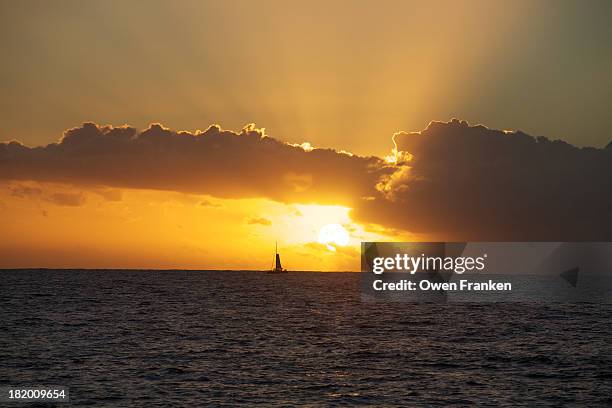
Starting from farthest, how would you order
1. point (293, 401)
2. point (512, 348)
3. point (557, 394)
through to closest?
point (512, 348) < point (557, 394) < point (293, 401)

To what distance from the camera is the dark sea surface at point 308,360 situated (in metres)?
53.2

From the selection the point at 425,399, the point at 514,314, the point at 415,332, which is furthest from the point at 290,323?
the point at 425,399

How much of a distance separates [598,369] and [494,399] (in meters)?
19.3

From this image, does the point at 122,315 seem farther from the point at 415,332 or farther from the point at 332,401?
the point at 332,401

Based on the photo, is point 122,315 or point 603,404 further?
point 122,315

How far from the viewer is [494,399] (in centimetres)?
5231

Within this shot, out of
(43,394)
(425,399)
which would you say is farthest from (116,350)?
(425,399)

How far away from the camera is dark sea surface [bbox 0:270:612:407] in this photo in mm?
53250

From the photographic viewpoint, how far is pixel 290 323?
109000 millimetres

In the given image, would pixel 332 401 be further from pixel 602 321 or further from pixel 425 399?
pixel 602 321

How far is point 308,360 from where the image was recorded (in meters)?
69.3

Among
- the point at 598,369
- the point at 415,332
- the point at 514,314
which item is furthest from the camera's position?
the point at 514,314

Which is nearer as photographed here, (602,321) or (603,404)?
(603,404)

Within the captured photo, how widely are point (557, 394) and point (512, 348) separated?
26197 millimetres
